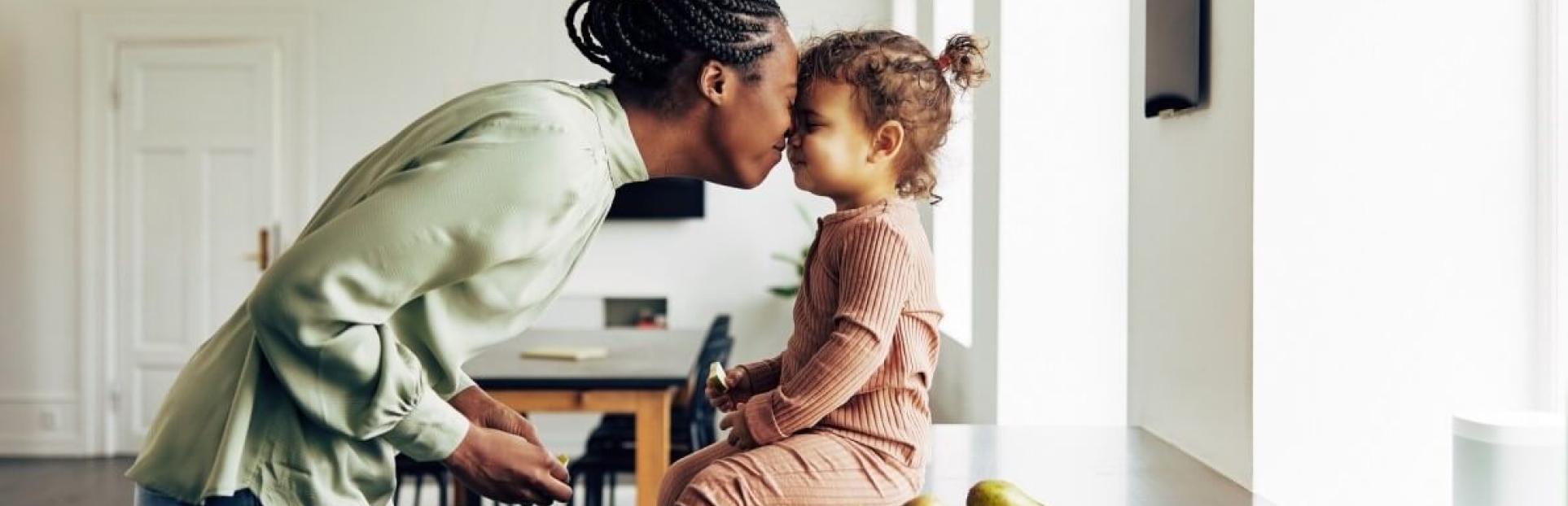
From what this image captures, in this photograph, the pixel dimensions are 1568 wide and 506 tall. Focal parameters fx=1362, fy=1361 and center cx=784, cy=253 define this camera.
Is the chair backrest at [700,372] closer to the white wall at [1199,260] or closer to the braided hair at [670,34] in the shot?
the white wall at [1199,260]

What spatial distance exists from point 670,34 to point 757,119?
0.44 feet

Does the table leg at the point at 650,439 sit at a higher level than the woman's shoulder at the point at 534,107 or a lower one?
lower

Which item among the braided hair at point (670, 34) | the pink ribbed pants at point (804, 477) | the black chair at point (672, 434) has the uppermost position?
the braided hair at point (670, 34)

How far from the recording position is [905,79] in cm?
165

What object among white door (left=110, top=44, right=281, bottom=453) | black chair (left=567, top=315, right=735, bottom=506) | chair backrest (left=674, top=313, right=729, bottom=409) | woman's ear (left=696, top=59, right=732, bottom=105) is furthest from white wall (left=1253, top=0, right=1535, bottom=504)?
white door (left=110, top=44, right=281, bottom=453)

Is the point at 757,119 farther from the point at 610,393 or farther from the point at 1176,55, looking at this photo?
the point at 610,393

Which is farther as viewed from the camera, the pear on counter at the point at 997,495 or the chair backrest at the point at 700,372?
the chair backrest at the point at 700,372

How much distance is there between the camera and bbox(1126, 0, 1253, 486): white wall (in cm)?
181

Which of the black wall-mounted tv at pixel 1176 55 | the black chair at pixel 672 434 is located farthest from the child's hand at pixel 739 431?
the black chair at pixel 672 434

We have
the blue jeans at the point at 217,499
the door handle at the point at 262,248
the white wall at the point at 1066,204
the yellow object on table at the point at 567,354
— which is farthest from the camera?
the door handle at the point at 262,248

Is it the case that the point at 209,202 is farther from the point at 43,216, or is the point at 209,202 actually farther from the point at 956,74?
the point at 956,74

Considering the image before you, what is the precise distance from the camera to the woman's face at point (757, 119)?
1.42 m

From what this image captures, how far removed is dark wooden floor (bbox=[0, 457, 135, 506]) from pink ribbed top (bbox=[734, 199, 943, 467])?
436 centimetres

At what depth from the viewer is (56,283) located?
6.38 meters
